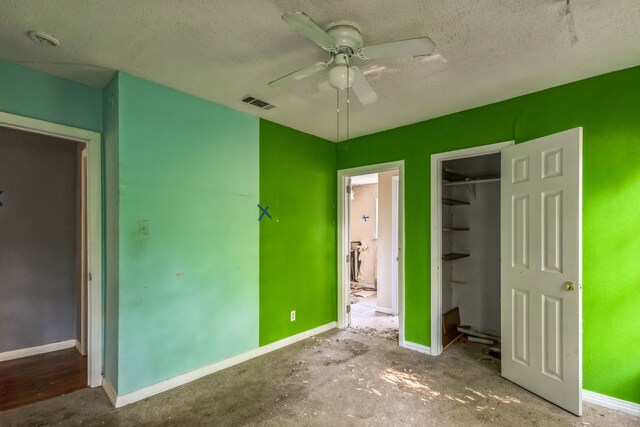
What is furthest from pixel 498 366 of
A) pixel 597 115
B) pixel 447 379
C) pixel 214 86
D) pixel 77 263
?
pixel 77 263

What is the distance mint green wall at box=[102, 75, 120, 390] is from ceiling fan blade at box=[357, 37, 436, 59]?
1916 millimetres

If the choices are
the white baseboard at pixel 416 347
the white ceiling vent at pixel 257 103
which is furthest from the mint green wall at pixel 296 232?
the white baseboard at pixel 416 347

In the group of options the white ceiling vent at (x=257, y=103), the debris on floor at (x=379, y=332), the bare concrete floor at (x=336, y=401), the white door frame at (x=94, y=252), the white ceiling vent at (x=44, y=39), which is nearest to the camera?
the white ceiling vent at (x=44, y=39)

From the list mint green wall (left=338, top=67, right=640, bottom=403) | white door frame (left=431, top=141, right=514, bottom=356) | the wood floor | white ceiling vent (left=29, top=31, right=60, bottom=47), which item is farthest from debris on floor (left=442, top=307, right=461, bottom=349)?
white ceiling vent (left=29, top=31, right=60, bottom=47)

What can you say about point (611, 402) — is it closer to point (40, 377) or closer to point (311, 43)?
point (311, 43)

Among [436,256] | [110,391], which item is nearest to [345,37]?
[436,256]

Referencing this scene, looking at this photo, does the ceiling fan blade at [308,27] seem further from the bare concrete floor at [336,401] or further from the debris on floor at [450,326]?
the debris on floor at [450,326]

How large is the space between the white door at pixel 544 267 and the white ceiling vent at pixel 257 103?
7.27 ft

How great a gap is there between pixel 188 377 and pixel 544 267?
3080 millimetres

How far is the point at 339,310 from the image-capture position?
4.06 meters

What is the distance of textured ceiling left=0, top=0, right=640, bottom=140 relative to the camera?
161 centimetres

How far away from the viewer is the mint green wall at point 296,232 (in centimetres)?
330

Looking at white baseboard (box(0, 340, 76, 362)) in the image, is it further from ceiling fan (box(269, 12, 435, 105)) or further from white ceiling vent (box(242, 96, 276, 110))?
ceiling fan (box(269, 12, 435, 105))

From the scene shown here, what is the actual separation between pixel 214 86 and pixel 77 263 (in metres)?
2.65
